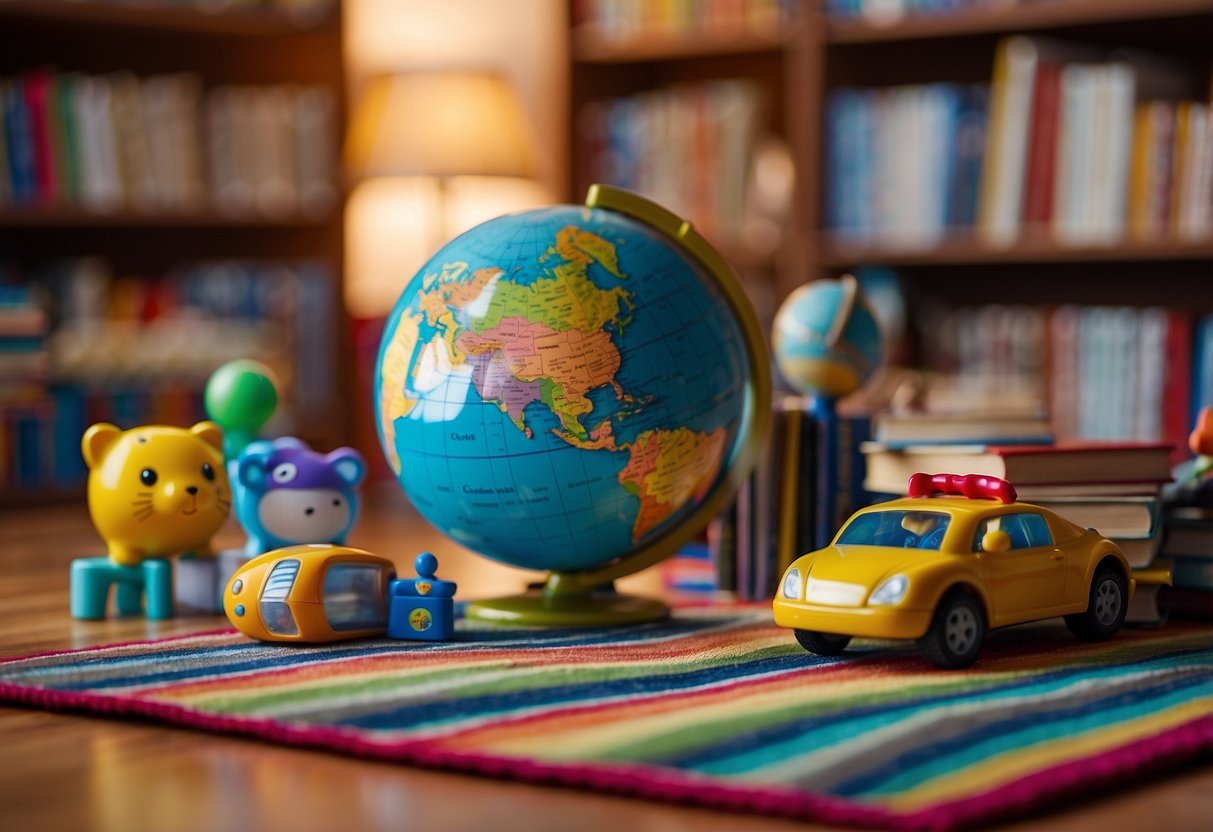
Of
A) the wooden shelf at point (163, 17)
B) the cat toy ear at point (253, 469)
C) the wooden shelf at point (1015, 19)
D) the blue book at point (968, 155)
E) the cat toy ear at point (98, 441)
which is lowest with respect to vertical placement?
the cat toy ear at point (253, 469)

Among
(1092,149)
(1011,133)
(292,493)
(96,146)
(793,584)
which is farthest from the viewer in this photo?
(96,146)

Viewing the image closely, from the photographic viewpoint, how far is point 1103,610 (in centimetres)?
208

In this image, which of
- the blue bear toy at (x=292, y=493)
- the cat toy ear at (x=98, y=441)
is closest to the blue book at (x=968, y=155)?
the blue bear toy at (x=292, y=493)

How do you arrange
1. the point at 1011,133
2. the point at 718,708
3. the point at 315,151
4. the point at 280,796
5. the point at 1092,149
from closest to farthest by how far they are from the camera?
the point at 280,796, the point at 718,708, the point at 1092,149, the point at 1011,133, the point at 315,151

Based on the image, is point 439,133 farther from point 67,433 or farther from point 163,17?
point 67,433

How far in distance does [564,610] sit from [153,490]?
1.95ft

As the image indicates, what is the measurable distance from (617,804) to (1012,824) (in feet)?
1.04

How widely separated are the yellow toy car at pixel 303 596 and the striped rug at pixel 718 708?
0.10 ft

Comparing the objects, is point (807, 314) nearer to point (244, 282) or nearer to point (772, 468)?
point (772, 468)

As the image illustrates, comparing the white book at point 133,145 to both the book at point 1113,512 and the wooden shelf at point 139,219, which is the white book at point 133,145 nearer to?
the wooden shelf at point 139,219

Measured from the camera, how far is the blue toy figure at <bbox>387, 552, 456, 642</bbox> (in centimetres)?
209

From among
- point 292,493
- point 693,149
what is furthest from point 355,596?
point 693,149

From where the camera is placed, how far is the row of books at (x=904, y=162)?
4.14 meters

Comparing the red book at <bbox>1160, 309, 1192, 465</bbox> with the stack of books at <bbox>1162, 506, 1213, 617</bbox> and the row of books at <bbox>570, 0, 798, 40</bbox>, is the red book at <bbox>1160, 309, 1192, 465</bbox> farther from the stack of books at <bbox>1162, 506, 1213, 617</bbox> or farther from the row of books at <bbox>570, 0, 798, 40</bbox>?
the stack of books at <bbox>1162, 506, 1213, 617</bbox>
